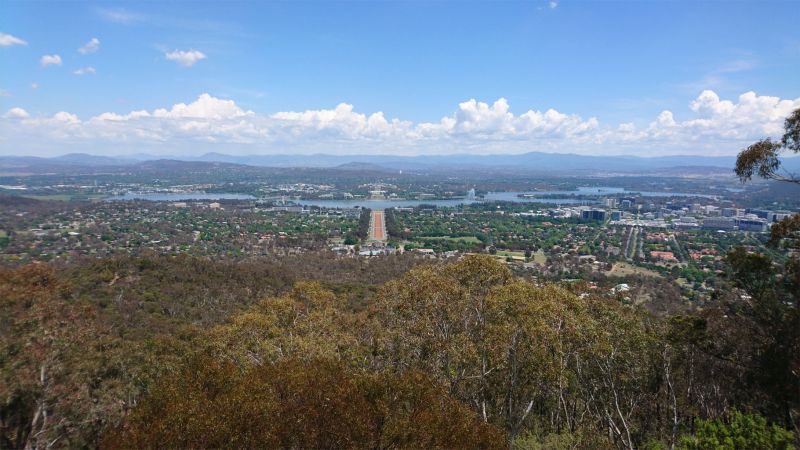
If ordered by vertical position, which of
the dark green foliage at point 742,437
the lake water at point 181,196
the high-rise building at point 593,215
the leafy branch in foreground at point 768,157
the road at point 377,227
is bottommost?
the road at point 377,227

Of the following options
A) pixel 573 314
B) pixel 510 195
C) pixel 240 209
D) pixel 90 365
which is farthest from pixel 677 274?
pixel 510 195

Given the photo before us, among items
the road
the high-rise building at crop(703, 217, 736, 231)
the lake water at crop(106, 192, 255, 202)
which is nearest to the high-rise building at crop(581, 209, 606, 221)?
the high-rise building at crop(703, 217, 736, 231)

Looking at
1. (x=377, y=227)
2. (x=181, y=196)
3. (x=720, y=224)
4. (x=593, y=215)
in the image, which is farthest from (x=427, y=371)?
(x=181, y=196)

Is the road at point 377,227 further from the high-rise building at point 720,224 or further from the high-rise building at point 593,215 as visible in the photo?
the high-rise building at point 720,224

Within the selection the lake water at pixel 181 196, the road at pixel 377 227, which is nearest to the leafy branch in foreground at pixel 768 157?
the road at pixel 377 227

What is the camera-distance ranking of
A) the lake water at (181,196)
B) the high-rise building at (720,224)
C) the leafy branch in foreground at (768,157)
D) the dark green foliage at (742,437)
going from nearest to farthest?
the dark green foliage at (742,437)
the leafy branch in foreground at (768,157)
the high-rise building at (720,224)
the lake water at (181,196)

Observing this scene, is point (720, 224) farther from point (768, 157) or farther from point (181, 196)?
point (181, 196)

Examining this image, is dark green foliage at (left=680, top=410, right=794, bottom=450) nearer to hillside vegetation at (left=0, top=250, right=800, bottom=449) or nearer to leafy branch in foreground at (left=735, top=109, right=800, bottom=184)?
hillside vegetation at (left=0, top=250, right=800, bottom=449)

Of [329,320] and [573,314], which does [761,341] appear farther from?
[329,320]
